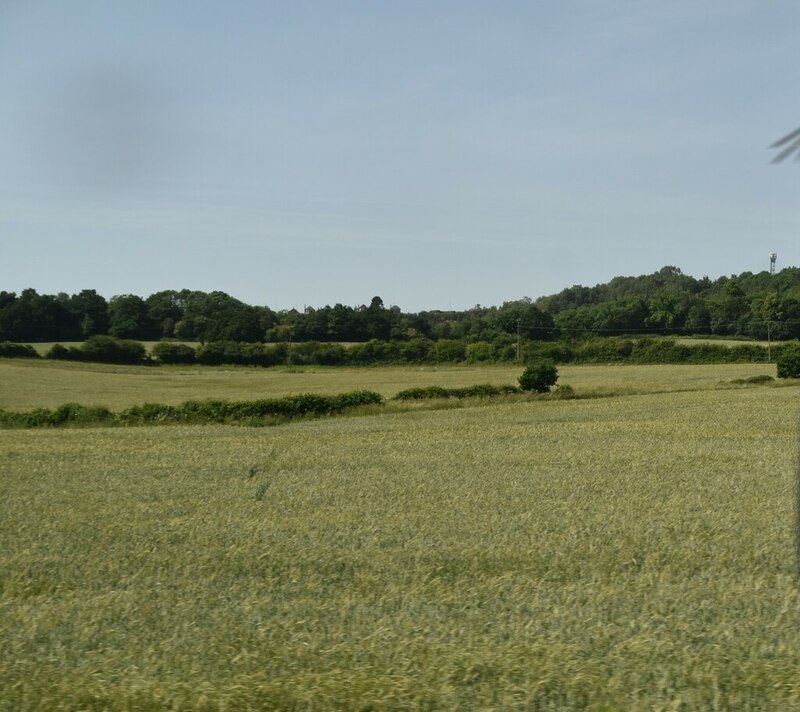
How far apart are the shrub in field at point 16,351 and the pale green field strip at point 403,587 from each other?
201 ft

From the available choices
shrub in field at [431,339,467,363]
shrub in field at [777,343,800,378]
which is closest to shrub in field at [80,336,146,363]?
shrub in field at [431,339,467,363]

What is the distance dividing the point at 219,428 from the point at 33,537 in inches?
828

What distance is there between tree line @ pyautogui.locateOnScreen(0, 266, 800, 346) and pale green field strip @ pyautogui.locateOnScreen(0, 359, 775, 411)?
18.8 ft

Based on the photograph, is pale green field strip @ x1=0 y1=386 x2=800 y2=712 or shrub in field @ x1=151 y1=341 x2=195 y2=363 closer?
pale green field strip @ x1=0 y1=386 x2=800 y2=712

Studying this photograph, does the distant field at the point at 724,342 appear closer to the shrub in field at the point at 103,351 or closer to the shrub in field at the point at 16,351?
the shrub in field at the point at 103,351

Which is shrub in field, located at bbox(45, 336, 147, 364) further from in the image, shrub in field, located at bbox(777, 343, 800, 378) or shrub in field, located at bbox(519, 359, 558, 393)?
shrub in field, located at bbox(777, 343, 800, 378)

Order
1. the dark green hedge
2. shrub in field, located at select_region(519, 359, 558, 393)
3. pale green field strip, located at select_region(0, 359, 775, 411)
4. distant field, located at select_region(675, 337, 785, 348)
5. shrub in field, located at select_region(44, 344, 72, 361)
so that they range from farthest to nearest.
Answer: distant field, located at select_region(675, 337, 785, 348), shrub in field, located at select_region(44, 344, 72, 361), pale green field strip, located at select_region(0, 359, 775, 411), shrub in field, located at select_region(519, 359, 558, 393), the dark green hedge

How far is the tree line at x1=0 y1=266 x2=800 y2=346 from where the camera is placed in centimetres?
8025

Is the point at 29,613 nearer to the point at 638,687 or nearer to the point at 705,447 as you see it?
the point at 638,687

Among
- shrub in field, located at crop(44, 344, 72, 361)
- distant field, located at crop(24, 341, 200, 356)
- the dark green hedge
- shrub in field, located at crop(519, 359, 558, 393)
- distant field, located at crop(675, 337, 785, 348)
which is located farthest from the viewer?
distant field, located at crop(24, 341, 200, 356)

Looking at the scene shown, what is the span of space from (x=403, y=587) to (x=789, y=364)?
1963 inches

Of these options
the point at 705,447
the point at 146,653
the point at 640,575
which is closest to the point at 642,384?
the point at 705,447

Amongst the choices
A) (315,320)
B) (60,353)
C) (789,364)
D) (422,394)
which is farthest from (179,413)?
(315,320)

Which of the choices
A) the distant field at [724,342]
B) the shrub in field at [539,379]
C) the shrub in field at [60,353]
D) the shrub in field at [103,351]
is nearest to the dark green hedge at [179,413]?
the shrub in field at [539,379]
